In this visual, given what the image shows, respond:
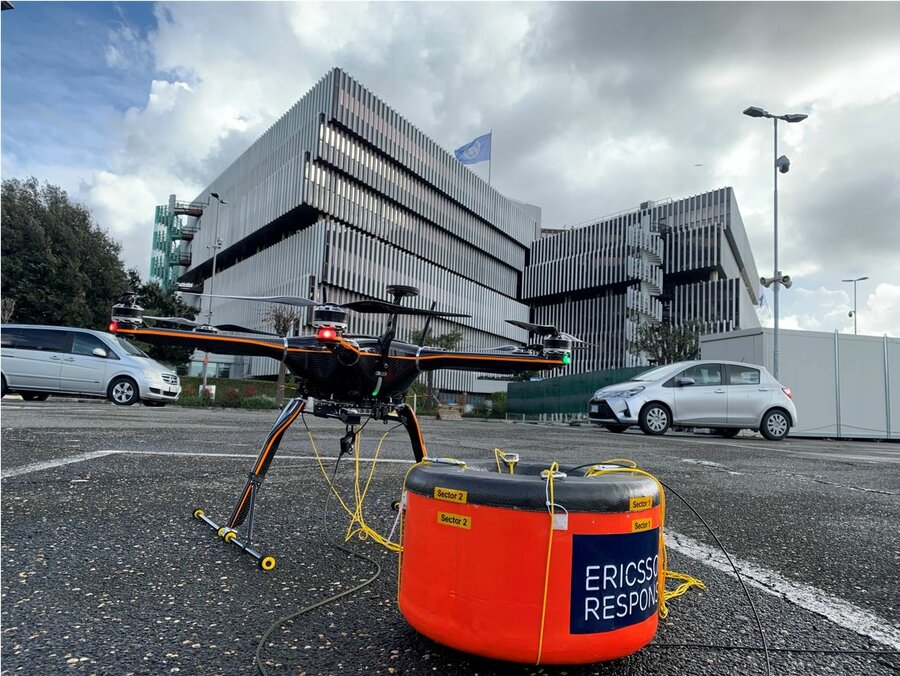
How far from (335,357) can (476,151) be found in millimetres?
59118

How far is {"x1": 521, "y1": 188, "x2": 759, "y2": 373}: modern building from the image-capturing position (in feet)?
178

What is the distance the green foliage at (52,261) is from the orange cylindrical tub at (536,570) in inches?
1431

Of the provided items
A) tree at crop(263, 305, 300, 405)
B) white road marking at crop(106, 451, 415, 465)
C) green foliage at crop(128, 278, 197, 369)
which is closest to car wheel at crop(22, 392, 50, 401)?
white road marking at crop(106, 451, 415, 465)

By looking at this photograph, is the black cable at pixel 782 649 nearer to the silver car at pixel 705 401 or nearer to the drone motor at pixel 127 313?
the drone motor at pixel 127 313

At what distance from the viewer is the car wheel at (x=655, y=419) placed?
11844 mm

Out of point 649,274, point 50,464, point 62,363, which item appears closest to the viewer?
point 50,464

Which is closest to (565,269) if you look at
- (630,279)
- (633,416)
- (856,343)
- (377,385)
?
(630,279)

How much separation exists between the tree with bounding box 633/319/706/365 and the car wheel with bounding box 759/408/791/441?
19315mm

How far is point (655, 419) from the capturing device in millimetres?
11906

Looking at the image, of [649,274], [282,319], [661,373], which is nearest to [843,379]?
[661,373]

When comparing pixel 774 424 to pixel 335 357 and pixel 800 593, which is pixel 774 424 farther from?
pixel 335 357

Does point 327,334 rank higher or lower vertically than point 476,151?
lower

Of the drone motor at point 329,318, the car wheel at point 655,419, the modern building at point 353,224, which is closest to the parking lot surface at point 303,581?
the drone motor at point 329,318

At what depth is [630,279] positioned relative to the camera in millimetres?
57312
